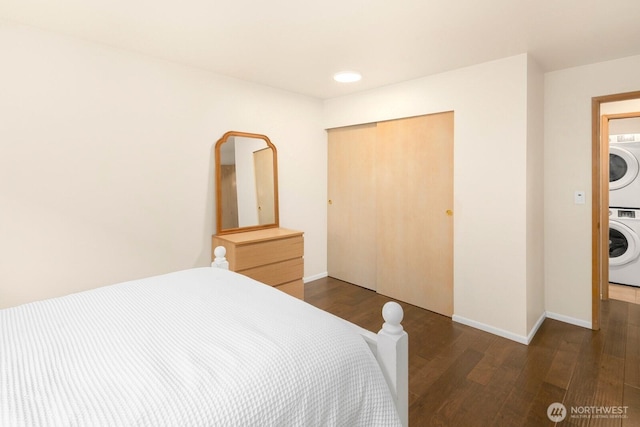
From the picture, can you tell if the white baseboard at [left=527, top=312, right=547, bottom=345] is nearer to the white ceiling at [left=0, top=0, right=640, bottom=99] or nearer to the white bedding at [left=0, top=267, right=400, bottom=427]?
the white bedding at [left=0, top=267, right=400, bottom=427]

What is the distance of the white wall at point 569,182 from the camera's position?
8.78ft

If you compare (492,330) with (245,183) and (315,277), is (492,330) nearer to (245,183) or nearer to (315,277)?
(315,277)

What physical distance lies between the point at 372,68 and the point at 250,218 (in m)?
1.81

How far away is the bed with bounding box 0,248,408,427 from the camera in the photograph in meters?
0.78

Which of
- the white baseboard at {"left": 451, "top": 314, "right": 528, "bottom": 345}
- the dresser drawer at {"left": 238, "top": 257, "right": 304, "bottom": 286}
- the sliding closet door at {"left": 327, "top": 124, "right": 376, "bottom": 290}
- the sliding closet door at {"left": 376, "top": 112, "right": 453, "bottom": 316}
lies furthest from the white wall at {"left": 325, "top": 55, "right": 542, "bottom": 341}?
the dresser drawer at {"left": 238, "top": 257, "right": 304, "bottom": 286}

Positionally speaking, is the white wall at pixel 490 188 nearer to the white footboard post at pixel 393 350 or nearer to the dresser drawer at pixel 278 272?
the dresser drawer at pixel 278 272

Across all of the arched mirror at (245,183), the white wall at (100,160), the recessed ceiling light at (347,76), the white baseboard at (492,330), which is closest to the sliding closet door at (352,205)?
the recessed ceiling light at (347,76)

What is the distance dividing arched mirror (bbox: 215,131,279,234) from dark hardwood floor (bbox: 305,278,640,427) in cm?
133

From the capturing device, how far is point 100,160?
2.37 m

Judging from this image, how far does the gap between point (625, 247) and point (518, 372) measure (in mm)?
2903

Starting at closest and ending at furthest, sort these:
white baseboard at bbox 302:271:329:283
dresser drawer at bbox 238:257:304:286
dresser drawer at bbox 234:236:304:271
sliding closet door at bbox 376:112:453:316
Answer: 1. dresser drawer at bbox 234:236:304:271
2. dresser drawer at bbox 238:257:304:286
3. sliding closet door at bbox 376:112:453:316
4. white baseboard at bbox 302:271:329:283

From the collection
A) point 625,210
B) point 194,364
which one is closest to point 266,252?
point 194,364

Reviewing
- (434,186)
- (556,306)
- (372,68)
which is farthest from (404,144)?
(556,306)

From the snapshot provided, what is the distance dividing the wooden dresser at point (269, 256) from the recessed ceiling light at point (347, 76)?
151 centimetres
